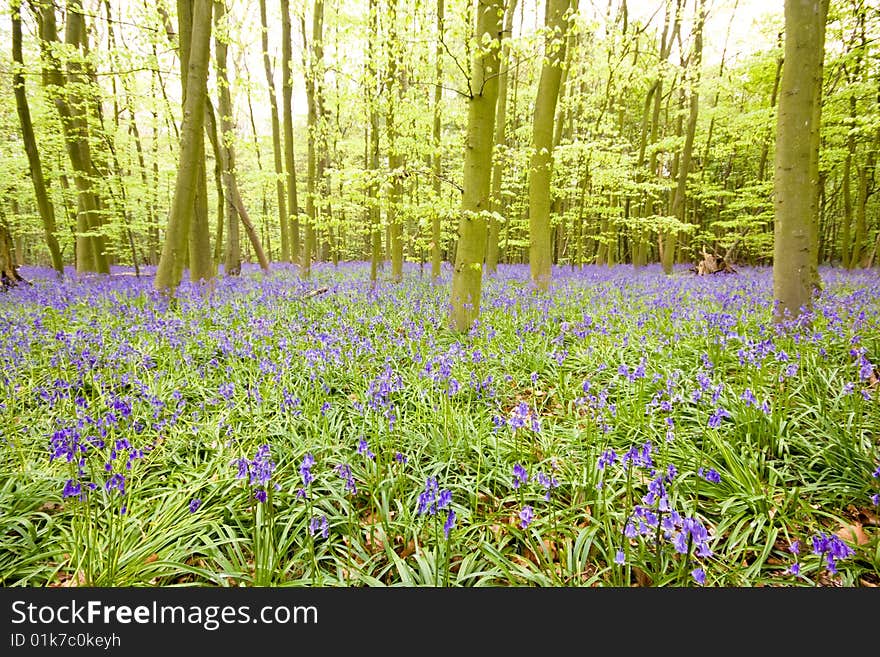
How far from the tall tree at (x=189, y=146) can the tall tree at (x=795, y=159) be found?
8.19 meters

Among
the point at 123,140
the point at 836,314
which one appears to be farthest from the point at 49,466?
the point at 123,140

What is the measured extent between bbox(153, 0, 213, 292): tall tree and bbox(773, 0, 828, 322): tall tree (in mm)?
8187

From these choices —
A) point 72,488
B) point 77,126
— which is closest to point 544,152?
point 72,488

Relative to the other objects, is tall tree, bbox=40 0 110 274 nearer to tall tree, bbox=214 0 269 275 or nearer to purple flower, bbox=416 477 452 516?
tall tree, bbox=214 0 269 275

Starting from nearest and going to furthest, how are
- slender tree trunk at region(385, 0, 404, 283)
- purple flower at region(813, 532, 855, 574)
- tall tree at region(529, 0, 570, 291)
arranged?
purple flower at region(813, 532, 855, 574)
slender tree trunk at region(385, 0, 404, 283)
tall tree at region(529, 0, 570, 291)

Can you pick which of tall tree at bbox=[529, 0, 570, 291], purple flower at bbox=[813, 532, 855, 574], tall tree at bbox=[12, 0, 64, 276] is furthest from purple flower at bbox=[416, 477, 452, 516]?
tall tree at bbox=[12, 0, 64, 276]

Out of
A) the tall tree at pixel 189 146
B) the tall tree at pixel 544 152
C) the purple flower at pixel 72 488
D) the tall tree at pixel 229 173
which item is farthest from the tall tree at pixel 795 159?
the tall tree at pixel 229 173

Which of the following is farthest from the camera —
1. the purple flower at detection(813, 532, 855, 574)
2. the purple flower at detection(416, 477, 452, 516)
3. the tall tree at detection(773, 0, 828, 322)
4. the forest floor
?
the tall tree at detection(773, 0, 828, 322)

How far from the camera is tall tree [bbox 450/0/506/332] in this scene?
5.06m

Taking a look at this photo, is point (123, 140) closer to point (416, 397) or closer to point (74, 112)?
point (74, 112)

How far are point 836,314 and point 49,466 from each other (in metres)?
7.95

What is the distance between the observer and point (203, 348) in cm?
491

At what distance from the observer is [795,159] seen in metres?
4.30

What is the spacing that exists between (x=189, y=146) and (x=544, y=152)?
6.25 meters
